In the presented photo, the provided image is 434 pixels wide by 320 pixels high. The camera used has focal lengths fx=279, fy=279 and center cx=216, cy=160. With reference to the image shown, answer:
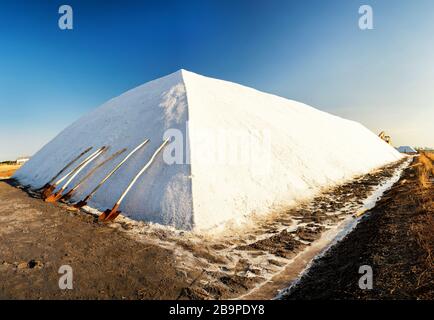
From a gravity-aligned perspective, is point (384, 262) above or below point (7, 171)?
above

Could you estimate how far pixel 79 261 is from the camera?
6590 mm

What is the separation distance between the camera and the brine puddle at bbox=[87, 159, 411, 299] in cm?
580

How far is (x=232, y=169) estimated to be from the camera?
11.8 metres

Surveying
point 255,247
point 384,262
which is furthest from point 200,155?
point 384,262

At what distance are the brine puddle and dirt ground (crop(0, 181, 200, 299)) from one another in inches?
18.6

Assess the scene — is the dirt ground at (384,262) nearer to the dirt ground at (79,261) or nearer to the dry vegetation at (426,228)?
the dry vegetation at (426,228)

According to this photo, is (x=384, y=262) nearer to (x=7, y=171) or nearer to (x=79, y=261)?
(x=79, y=261)

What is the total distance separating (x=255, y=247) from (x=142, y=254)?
119 inches

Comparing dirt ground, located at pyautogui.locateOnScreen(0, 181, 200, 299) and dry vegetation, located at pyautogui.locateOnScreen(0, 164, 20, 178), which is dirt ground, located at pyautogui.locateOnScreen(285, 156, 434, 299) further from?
dry vegetation, located at pyautogui.locateOnScreen(0, 164, 20, 178)

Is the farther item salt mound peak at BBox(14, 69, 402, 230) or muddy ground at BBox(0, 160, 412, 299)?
salt mound peak at BBox(14, 69, 402, 230)

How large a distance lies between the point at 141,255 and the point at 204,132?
23.2 feet

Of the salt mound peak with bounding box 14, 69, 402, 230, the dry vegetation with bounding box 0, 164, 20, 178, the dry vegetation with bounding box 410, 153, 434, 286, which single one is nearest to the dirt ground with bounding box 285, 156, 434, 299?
the dry vegetation with bounding box 410, 153, 434, 286
